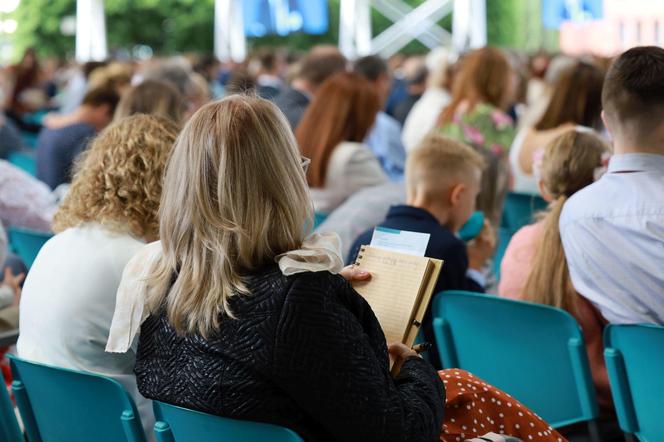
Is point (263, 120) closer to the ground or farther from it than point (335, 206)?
farther from it

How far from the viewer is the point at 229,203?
169 cm

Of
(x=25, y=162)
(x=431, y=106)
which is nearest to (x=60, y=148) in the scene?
(x=25, y=162)

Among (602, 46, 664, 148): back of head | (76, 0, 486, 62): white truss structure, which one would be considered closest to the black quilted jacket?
(602, 46, 664, 148): back of head

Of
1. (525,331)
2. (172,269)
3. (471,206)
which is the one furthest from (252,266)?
(471,206)

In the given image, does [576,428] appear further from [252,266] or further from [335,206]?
[335,206]

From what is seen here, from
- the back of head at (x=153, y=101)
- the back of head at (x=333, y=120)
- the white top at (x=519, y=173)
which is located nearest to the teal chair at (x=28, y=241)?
the back of head at (x=153, y=101)

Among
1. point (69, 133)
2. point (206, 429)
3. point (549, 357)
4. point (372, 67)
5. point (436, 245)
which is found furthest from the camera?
point (372, 67)

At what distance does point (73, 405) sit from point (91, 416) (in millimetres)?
46

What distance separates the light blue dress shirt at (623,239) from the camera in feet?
7.70

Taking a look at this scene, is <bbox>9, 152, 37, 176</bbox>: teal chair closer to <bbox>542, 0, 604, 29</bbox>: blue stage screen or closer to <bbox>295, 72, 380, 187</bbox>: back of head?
<bbox>295, 72, 380, 187</bbox>: back of head

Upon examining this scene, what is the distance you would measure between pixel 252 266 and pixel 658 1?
8.85m

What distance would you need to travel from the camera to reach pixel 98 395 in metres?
1.94

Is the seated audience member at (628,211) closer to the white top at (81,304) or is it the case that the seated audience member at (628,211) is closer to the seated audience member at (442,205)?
the seated audience member at (442,205)

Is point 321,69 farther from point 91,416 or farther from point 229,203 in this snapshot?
point 229,203
